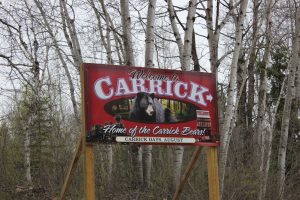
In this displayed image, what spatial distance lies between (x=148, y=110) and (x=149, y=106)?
5cm

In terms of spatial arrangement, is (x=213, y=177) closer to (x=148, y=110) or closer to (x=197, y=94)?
(x=197, y=94)

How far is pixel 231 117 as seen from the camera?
31.3 feet

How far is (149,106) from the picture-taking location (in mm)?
6586

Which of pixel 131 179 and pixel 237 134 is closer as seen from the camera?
pixel 131 179

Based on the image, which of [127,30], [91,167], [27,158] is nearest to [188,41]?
[127,30]

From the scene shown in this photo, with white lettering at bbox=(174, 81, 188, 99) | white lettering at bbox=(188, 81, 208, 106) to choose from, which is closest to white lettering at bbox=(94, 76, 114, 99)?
white lettering at bbox=(174, 81, 188, 99)

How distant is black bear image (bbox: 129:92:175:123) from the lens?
6520mm

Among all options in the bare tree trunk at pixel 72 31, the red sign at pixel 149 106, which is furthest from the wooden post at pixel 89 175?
the bare tree trunk at pixel 72 31

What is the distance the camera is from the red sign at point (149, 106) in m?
6.29

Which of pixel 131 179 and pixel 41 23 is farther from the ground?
pixel 41 23

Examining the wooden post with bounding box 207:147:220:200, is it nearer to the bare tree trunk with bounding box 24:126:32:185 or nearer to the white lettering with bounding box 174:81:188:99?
the white lettering with bounding box 174:81:188:99

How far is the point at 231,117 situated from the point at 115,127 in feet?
12.4

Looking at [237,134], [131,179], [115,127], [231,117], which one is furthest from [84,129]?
[237,134]

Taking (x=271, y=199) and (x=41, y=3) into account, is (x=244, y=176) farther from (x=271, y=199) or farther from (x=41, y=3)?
(x=41, y=3)
